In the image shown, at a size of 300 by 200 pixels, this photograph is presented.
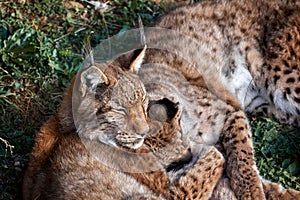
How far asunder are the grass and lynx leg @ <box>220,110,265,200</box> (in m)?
0.33

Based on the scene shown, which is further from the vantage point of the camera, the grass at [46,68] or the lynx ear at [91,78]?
the grass at [46,68]

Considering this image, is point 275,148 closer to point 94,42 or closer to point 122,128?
point 122,128

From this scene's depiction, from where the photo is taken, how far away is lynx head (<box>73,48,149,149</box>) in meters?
5.02

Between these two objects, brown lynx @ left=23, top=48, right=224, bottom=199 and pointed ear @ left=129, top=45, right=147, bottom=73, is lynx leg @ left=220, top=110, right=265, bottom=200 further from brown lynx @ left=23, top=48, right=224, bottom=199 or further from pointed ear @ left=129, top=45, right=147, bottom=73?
pointed ear @ left=129, top=45, right=147, bottom=73

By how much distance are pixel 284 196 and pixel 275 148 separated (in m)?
0.62

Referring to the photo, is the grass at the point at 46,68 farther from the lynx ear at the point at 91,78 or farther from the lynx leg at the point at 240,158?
the lynx ear at the point at 91,78

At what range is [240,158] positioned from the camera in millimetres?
5629

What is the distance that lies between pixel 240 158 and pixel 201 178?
443 millimetres

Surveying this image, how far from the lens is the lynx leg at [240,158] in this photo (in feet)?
17.9

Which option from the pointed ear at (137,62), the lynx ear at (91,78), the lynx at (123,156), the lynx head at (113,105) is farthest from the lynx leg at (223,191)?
the lynx ear at (91,78)

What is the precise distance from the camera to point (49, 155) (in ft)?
17.4

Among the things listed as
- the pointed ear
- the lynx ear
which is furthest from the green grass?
the lynx ear

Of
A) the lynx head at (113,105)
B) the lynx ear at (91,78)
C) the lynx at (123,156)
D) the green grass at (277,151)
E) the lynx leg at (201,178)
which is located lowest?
the green grass at (277,151)

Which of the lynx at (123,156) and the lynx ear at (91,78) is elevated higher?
the lynx ear at (91,78)
